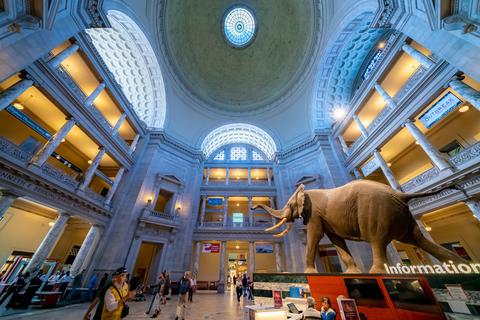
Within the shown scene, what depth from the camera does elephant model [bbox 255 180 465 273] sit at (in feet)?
10.6

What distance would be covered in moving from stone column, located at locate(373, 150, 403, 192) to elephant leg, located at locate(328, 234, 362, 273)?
8363 mm

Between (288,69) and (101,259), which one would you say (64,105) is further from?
(288,69)

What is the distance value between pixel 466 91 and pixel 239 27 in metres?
21.9

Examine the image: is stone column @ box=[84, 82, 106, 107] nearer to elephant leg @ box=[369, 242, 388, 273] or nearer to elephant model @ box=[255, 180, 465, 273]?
elephant model @ box=[255, 180, 465, 273]

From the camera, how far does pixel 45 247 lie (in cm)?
832

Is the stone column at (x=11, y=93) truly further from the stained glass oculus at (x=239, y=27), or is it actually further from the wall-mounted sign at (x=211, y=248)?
the stained glass oculus at (x=239, y=27)

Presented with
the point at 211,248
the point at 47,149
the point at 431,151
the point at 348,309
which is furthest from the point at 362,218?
the point at 211,248

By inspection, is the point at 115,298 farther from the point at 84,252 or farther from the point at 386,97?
the point at 386,97

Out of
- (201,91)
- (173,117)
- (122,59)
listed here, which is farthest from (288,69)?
(122,59)

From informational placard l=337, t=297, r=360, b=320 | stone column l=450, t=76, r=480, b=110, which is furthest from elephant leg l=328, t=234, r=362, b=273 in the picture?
stone column l=450, t=76, r=480, b=110

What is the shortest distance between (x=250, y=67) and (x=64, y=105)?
61.8 feet

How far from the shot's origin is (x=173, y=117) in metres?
18.2

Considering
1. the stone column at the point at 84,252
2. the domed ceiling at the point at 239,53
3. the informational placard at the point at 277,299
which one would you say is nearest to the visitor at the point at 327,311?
the informational placard at the point at 277,299

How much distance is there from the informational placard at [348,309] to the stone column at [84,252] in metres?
13.4
